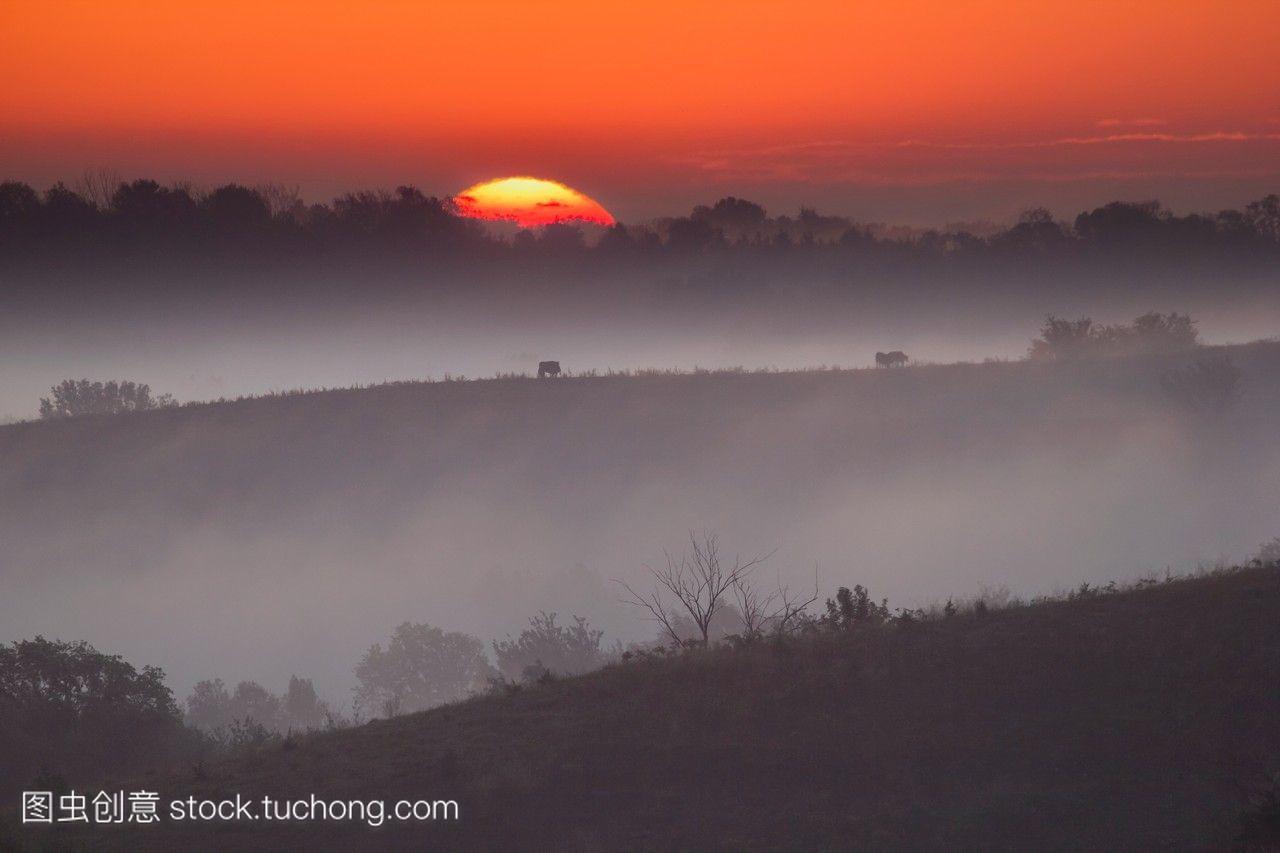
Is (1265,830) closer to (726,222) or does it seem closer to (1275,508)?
(1275,508)

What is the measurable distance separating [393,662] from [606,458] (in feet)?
65.2


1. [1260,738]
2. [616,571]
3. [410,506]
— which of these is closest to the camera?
[1260,738]

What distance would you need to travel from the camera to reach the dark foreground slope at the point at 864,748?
16375 mm

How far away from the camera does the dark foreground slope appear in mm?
16375

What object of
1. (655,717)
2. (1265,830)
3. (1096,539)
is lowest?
(1265,830)

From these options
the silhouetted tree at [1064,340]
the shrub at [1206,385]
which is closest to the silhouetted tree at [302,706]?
the shrub at [1206,385]

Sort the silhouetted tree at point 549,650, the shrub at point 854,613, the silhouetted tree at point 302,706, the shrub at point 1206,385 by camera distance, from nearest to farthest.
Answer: the shrub at point 854,613
the silhouetted tree at point 302,706
the silhouetted tree at point 549,650
the shrub at point 1206,385

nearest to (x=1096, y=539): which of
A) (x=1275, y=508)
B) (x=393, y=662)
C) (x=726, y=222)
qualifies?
(x=1275, y=508)

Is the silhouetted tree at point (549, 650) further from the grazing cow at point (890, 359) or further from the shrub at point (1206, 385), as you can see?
the grazing cow at point (890, 359)

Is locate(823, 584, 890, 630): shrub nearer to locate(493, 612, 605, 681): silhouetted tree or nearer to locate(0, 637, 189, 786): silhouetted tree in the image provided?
locate(0, 637, 189, 786): silhouetted tree

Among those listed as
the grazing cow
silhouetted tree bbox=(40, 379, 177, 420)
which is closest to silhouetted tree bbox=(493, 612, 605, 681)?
the grazing cow

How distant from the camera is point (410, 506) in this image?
188ft

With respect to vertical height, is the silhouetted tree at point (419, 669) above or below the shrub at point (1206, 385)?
below

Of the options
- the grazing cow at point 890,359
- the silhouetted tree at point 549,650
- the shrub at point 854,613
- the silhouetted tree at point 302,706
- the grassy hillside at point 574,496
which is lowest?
the silhouetted tree at point 302,706
